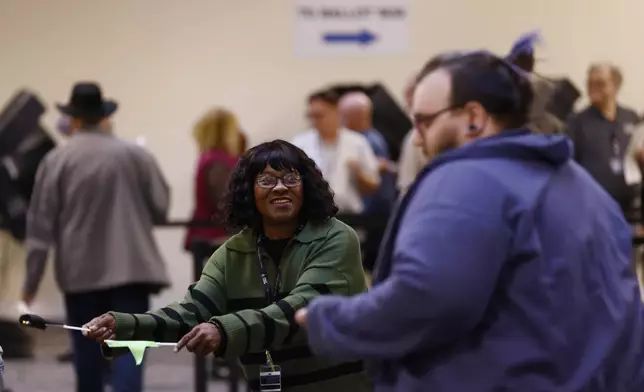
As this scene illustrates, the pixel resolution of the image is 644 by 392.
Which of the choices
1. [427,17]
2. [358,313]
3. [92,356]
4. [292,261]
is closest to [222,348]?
[292,261]

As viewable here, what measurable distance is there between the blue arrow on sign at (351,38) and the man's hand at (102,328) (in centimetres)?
678

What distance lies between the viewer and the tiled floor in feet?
22.4

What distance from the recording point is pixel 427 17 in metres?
9.38

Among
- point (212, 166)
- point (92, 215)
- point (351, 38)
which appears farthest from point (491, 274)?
point (351, 38)

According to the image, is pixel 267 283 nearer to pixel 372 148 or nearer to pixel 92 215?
pixel 92 215

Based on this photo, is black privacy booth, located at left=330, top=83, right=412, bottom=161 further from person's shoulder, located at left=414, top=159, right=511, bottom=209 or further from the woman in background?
person's shoulder, located at left=414, top=159, right=511, bottom=209

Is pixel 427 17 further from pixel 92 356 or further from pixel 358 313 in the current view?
pixel 358 313

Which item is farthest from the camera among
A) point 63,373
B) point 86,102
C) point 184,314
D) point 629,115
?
point 629,115

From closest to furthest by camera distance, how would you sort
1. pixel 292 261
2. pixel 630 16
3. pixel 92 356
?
pixel 292 261, pixel 92 356, pixel 630 16

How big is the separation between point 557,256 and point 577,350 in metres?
0.16

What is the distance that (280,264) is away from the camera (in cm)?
301

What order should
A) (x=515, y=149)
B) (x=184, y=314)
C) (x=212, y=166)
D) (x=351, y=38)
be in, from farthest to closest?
(x=351, y=38) → (x=212, y=166) → (x=184, y=314) → (x=515, y=149)

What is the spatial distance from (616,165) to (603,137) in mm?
198

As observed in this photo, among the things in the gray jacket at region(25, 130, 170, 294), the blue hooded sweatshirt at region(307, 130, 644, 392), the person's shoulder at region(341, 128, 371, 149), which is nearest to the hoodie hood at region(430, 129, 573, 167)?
the blue hooded sweatshirt at region(307, 130, 644, 392)
